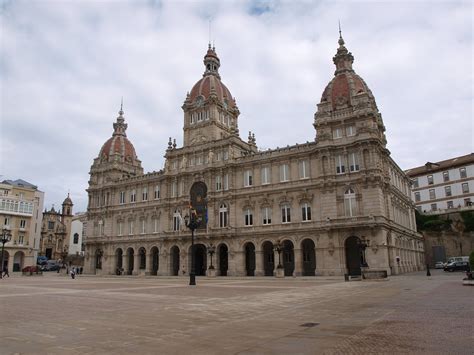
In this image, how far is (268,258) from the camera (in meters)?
52.6

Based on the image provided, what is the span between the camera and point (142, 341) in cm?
902

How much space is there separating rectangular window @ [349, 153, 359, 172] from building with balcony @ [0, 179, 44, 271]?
211ft

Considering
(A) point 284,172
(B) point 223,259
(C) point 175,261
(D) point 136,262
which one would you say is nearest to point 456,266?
(A) point 284,172

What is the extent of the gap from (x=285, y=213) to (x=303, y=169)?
6.20 m

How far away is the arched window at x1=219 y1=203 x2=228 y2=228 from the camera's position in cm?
5506

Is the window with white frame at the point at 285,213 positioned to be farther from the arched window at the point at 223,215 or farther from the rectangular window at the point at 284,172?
the arched window at the point at 223,215

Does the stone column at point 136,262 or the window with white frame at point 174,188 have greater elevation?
the window with white frame at point 174,188

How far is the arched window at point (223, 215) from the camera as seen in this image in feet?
181

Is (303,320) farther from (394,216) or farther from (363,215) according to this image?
(394,216)

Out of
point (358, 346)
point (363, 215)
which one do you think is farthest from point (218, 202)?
point (358, 346)

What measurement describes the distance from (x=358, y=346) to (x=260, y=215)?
4396 centimetres

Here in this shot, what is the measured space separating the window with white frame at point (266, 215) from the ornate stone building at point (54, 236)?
7307 cm

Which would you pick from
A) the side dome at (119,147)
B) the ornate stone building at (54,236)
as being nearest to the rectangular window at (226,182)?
the side dome at (119,147)

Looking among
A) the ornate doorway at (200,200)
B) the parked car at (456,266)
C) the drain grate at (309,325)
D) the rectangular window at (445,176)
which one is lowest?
the drain grate at (309,325)
